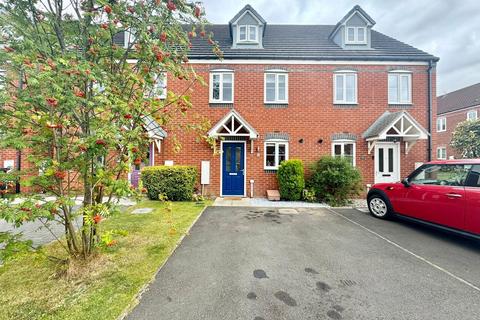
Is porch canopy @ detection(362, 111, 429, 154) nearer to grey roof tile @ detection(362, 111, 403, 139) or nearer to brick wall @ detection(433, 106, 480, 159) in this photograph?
grey roof tile @ detection(362, 111, 403, 139)

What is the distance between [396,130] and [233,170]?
7.57 metres

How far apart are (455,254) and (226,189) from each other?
760 centimetres

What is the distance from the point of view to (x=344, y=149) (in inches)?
382

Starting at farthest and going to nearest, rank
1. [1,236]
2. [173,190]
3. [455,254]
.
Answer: [173,190], [455,254], [1,236]

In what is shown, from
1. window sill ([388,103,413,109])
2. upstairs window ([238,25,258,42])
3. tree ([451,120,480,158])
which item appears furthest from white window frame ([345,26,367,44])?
tree ([451,120,480,158])

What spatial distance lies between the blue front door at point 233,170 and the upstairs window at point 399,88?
26.3 ft

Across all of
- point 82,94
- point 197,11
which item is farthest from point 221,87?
point 82,94

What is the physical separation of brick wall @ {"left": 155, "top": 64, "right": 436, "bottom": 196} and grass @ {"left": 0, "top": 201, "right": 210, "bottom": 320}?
19.1 feet

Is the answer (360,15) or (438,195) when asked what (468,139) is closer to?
(360,15)

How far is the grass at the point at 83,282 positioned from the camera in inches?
92.3

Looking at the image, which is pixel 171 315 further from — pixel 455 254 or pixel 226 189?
pixel 226 189

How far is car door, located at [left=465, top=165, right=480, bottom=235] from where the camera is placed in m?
4.00

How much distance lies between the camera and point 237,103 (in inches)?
382

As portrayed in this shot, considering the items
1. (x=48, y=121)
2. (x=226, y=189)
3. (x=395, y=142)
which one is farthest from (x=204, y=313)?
(x=395, y=142)
